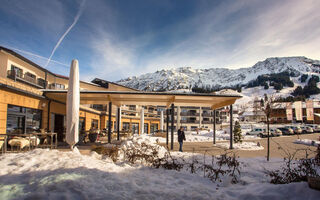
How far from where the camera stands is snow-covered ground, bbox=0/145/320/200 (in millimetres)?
3352

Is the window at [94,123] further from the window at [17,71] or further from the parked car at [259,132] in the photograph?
the parked car at [259,132]

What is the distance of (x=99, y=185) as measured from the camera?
3.76 metres

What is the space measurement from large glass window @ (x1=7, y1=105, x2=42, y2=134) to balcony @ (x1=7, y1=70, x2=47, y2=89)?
7.30 m

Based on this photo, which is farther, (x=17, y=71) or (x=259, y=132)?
(x=259, y=132)

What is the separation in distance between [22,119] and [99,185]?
28.1ft

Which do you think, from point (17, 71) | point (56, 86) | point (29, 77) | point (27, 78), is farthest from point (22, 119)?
point (56, 86)

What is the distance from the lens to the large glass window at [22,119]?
912cm

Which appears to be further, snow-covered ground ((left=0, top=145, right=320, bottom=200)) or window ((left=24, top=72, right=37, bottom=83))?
window ((left=24, top=72, right=37, bottom=83))

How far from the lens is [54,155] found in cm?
543

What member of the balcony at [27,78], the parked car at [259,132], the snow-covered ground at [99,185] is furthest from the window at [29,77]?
the parked car at [259,132]

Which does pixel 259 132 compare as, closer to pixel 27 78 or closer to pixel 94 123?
pixel 94 123

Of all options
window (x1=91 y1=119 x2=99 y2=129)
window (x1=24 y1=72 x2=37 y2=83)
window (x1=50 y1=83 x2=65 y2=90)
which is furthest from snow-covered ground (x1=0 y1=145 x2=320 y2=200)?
window (x1=50 y1=83 x2=65 y2=90)

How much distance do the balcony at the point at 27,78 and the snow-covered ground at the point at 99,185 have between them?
14.8 m

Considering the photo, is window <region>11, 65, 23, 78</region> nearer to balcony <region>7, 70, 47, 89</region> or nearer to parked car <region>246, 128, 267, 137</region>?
balcony <region>7, 70, 47, 89</region>
